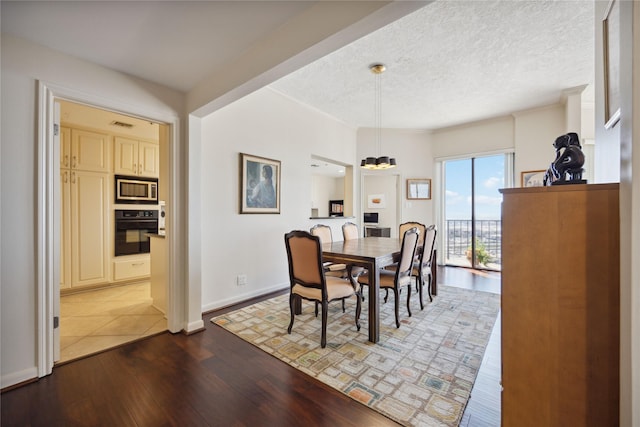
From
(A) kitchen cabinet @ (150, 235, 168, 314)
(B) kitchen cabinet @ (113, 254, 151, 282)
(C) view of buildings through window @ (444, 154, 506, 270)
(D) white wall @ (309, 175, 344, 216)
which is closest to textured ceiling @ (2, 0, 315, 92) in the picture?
(A) kitchen cabinet @ (150, 235, 168, 314)

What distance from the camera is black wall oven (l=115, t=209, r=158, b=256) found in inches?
158

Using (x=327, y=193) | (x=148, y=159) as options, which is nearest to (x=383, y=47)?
(x=148, y=159)

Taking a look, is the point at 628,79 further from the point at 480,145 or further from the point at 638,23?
the point at 480,145

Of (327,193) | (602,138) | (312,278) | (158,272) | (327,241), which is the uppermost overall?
(327,193)

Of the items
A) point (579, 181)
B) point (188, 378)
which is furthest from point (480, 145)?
point (188, 378)

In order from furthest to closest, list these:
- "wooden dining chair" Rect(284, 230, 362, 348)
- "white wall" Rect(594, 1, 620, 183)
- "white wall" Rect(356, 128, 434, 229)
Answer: "white wall" Rect(356, 128, 434, 229) → "wooden dining chair" Rect(284, 230, 362, 348) → "white wall" Rect(594, 1, 620, 183)

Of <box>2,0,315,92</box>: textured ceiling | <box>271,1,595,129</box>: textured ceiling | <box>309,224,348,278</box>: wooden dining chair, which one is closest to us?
<box>2,0,315,92</box>: textured ceiling

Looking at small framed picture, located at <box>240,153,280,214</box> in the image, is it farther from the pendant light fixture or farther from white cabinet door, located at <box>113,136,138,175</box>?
white cabinet door, located at <box>113,136,138,175</box>

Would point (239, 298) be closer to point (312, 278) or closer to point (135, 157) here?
point (312, 278)

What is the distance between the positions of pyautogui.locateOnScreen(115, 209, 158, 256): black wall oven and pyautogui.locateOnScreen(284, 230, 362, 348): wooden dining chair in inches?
125

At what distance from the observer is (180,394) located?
1.65m

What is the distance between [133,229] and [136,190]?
633 mm

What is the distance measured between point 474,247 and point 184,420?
18.2ft

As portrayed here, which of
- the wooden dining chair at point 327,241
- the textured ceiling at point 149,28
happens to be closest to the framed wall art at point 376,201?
the wooden dining chair at point 327,241
